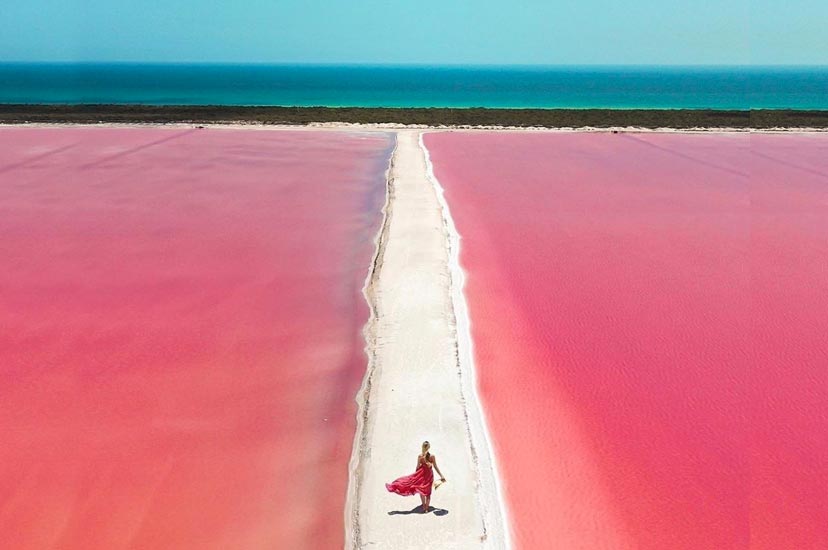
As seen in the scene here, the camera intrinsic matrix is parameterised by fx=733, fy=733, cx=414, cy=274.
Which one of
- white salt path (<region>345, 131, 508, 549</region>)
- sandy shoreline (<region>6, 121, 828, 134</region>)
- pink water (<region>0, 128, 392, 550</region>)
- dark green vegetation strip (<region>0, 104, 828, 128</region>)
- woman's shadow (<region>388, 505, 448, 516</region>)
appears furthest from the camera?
dark green vegetation strip (<region>0, 104, 828, 128</region>)

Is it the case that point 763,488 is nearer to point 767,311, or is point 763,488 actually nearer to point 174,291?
point 767,311

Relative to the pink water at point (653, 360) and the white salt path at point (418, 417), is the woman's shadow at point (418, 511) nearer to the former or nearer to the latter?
the white salt path at point (418, 417)

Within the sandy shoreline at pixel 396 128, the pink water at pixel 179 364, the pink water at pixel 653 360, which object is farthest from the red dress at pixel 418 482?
the sandy shoreline at pixel 396 128

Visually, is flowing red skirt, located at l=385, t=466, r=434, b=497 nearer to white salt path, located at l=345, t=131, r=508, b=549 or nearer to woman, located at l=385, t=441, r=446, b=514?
woman, located at l=385, t=441, r=446, b=514

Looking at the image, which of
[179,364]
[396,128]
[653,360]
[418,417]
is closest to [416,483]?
[418,417]

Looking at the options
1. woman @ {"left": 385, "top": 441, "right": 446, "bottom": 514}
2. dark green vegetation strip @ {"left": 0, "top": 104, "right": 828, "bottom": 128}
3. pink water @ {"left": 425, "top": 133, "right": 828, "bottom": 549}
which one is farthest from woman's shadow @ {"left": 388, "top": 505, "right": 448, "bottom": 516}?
dark green vegetation strip @ {"left": 0, "top": 104, "right": 828, "bottom": 128}

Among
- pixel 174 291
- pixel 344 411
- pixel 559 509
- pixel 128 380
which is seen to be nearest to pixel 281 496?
pixel 344 411

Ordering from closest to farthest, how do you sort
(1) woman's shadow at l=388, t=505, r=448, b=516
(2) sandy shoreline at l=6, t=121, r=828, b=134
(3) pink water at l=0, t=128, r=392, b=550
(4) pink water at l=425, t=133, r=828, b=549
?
(1) woman's shadow at l=388, t=505, r=448, b=516 < (3) pink water at l=0, t=128, r=392, b=550 < (4) pink water at l=425, t=133, r=828, b=549 < (2) sandy shoreline at l=6, t=121, r=828, b=134

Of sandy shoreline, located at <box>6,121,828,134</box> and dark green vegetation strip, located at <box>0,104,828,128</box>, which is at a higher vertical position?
dark green vegetation strip, located at <box>0,104,828,128</box>
